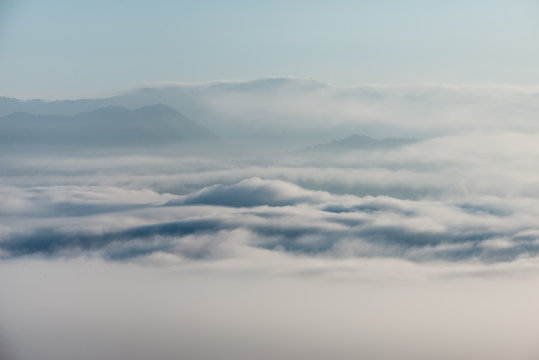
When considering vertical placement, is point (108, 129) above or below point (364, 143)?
above

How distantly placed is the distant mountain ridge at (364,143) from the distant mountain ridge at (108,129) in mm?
964

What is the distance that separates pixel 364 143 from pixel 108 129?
81.6 inches

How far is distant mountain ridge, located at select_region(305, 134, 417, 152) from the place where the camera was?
15.6 ft

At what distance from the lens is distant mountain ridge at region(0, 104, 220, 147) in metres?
4.82

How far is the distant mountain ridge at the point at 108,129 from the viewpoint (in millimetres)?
4816

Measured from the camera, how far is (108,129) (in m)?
4.88

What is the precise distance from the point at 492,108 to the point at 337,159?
4.19 ft

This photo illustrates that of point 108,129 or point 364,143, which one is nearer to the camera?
point 364,143

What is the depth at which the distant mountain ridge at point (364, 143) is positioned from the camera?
4758mm

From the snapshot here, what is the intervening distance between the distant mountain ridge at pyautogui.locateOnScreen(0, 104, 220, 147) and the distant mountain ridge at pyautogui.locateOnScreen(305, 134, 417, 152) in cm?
96

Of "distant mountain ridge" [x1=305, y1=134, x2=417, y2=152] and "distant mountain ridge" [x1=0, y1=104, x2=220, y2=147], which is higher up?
"distant mountain ridge" [x1=0, y1=104, x2=220, y2=147]

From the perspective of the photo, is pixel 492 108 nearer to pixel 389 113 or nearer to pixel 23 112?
pixel 389 113

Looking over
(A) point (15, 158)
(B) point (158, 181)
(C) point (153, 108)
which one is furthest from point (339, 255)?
(A) point (15, 158)

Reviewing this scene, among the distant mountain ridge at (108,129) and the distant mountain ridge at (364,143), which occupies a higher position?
the distant mountain ridge at (108,129)
